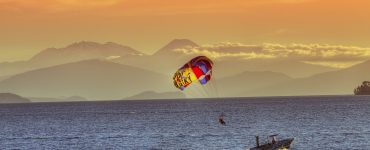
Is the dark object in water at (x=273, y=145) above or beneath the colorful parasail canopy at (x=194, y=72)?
beneath

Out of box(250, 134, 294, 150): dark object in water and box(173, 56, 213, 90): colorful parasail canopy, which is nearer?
box(173, 56, 213, 90): colorful parasail canopy

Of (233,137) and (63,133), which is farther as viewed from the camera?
(63,133)

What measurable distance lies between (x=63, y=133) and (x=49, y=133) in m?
2.97

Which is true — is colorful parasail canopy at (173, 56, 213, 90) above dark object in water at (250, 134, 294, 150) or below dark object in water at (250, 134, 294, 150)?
above

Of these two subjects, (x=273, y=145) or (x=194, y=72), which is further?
(x=273, y=145)

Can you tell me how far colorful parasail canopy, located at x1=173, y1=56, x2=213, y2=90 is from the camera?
96.3 m

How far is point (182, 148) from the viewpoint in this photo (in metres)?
121

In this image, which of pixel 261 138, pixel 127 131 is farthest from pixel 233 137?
pixel 127 131

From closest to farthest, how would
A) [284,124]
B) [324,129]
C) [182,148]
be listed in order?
1. [182,148]
2. [324,129]
3. [284,124]

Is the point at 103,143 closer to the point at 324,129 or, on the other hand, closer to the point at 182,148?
the point at 182,148

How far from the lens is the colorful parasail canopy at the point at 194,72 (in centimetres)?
9631

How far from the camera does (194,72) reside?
317 ft

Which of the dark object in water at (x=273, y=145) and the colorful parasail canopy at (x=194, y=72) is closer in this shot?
the colorful parasail canopy at (x=194, y=72)

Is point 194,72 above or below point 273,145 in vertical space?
above
